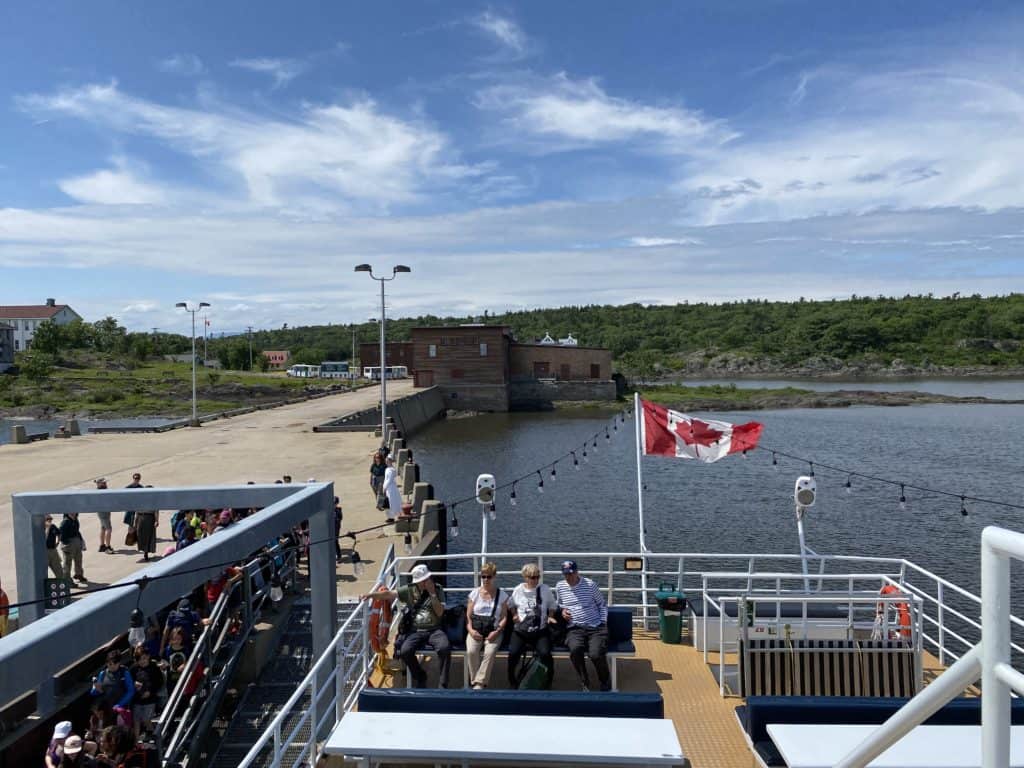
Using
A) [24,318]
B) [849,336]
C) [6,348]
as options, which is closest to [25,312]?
[24,318]

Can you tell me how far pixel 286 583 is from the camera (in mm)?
14789

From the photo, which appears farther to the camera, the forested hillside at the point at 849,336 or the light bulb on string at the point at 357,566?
the forested hillside at the point at 849,336

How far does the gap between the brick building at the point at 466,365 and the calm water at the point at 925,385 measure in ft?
125

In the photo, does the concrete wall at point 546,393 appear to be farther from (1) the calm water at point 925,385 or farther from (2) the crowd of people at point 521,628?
(2) the crowd of people at point 521,628

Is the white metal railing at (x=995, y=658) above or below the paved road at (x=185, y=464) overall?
above

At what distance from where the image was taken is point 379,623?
8625 mm

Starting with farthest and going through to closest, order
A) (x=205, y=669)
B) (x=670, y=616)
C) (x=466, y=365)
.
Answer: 1. (x=466, y=365)
2. (x=205, y=669)
3. (x=670, y=616)

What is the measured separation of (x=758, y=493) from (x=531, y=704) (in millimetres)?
29782

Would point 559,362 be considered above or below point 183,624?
above

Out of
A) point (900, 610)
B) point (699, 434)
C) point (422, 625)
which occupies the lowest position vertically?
point (900, 610)

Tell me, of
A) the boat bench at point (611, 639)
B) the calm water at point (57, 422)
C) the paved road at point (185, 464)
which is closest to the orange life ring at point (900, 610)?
the boat bench at point (611, 639)

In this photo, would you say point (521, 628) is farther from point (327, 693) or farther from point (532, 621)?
point (327, 693)

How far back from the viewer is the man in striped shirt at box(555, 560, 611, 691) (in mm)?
8062

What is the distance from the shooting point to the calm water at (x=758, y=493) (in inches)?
1030
